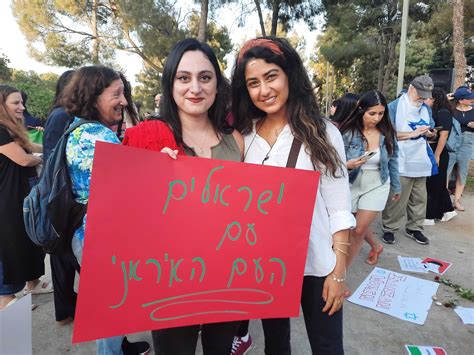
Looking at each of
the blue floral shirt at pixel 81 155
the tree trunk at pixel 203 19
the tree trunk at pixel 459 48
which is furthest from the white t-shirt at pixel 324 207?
the tree trunk at pixel 203 19

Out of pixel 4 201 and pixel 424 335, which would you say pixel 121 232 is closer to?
pixel 4 201

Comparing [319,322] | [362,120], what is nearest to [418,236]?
[362,120]

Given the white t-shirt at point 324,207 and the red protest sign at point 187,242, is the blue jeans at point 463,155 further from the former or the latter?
the red protest sign at point 187,242

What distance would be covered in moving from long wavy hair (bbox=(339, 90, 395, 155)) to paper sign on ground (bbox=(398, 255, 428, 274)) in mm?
1125

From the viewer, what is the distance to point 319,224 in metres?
1.20

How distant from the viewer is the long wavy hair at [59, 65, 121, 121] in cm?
150

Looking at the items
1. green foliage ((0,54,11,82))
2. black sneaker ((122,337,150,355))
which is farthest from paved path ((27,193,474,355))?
green foliage ((0,54,11,82))

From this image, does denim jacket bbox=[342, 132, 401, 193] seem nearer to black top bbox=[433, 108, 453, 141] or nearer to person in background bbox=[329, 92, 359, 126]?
person in background bbox=[329, 92, 359, 126]

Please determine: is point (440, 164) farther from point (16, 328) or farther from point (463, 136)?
point (16, 328)

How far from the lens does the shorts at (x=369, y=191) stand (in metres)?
2.69

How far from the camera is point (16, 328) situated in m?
0.75

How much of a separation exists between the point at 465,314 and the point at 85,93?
2922 millimetres

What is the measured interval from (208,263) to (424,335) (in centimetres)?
186

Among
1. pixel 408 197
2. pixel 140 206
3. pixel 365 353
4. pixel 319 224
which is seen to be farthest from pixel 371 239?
pixel 140 206
